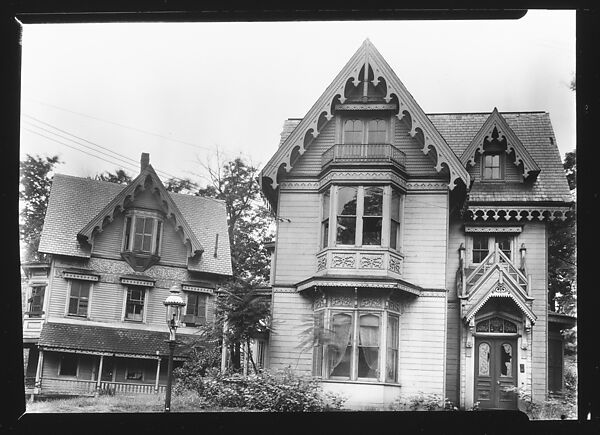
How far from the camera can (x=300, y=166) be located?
10805 mm

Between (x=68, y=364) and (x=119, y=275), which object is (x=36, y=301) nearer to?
(x=68, y=364)

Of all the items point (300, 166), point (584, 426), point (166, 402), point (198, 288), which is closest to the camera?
point (584, 426)

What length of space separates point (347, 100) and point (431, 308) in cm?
305

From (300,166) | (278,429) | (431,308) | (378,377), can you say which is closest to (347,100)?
(300,166)

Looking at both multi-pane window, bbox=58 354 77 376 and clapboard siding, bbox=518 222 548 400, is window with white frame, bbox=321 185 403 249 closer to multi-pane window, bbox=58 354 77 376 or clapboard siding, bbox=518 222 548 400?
clapboard siding, bbox=518 222 548 400

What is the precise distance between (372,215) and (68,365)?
443cm

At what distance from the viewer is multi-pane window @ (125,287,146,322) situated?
32.7 feet

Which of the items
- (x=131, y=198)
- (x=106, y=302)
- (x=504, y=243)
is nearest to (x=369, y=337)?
(x=504, y=243)

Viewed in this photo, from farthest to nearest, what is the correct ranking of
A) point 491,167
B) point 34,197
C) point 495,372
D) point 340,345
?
point 491,167 → point 340,345 → point 495,372 → point 34,197

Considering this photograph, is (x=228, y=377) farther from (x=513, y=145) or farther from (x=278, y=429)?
(x=513, y=145)

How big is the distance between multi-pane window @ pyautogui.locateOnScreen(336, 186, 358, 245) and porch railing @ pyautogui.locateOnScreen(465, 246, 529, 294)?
1700mm

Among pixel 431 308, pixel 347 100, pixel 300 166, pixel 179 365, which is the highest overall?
pixel 347 100

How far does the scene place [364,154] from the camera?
10672mm

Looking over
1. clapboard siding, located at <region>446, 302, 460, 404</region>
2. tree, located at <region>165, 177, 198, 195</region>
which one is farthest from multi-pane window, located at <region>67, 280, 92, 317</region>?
clapboard siding, located at <region>446, 302, 460, 404</region>
